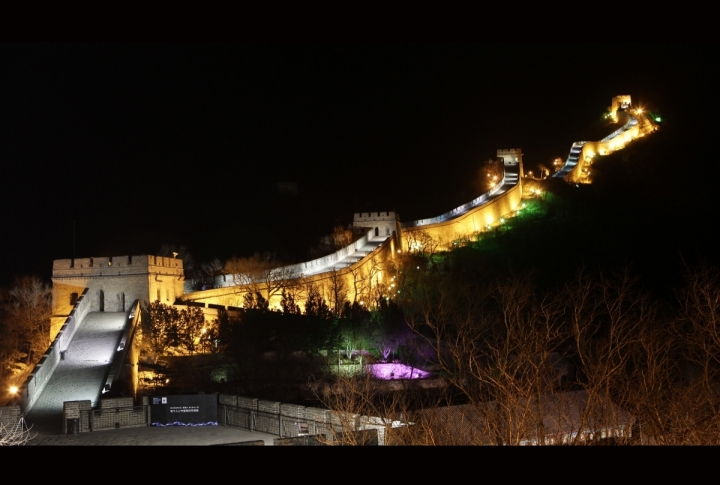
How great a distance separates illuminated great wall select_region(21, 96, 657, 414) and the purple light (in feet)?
24.1

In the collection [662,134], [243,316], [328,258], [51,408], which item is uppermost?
[662,134]

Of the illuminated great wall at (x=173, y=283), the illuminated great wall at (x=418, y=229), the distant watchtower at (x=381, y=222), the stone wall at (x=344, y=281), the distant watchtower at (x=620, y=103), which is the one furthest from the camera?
the distant watchtower at (x=620, y=103)

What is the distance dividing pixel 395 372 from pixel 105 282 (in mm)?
11143

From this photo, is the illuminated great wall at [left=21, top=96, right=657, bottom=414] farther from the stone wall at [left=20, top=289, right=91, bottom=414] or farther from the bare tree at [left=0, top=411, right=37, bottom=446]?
the bare tree at [left=0, top=411, right=37, bottom=446]

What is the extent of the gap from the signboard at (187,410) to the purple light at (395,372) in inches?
370

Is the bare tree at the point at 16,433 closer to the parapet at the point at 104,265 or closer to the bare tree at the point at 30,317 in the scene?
the parapet at the point at 104,265

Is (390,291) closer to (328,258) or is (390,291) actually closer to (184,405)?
(328,258)

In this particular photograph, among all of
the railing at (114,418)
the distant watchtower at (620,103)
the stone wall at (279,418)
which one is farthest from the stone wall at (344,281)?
the distant watchtower at (620,103)

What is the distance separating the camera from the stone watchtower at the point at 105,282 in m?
29.4

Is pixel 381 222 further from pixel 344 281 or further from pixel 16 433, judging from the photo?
pixel 16 433

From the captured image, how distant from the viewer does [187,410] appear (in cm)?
1712

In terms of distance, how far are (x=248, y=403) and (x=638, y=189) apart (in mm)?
48404

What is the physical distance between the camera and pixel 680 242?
5097 cm
